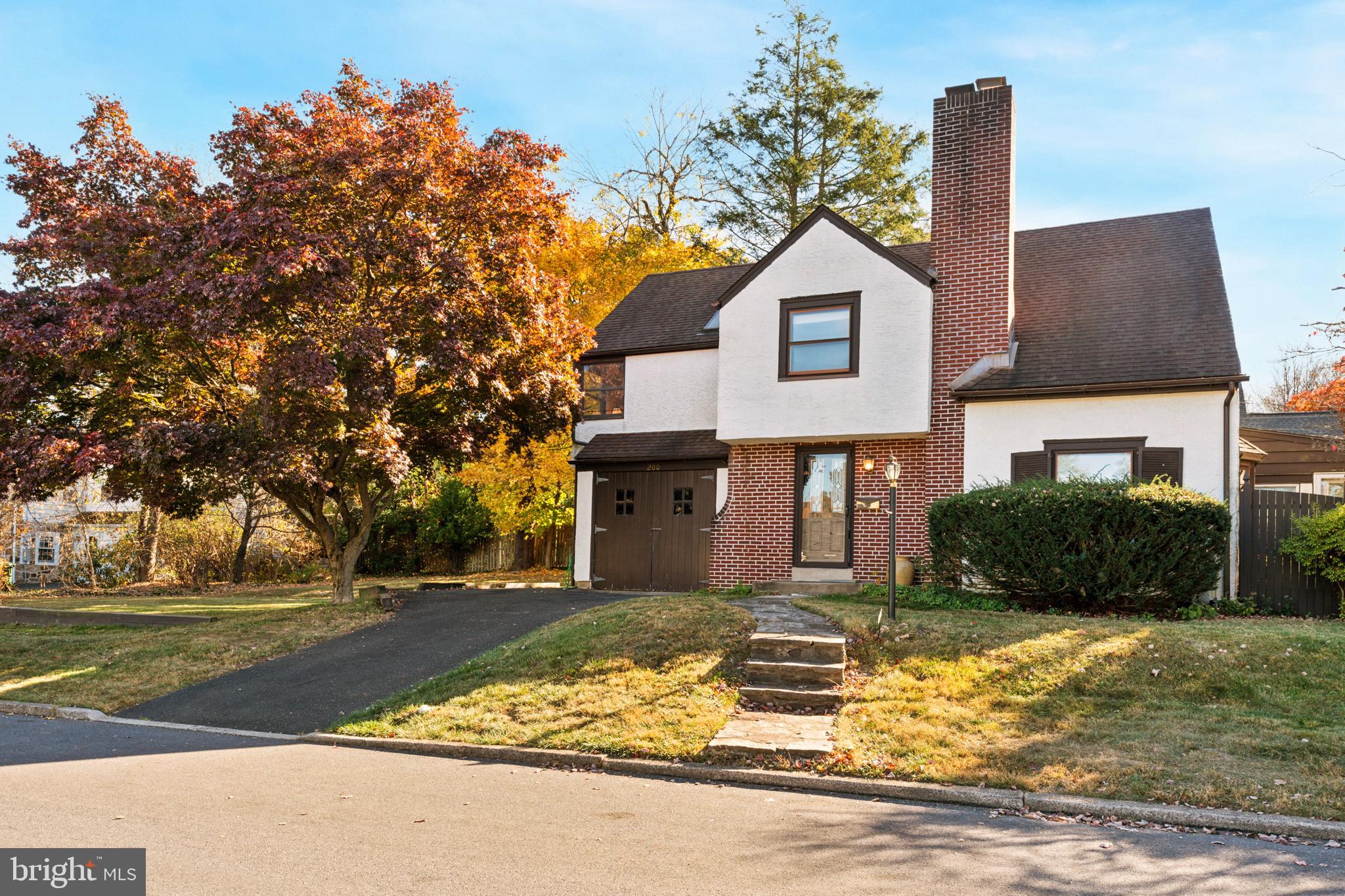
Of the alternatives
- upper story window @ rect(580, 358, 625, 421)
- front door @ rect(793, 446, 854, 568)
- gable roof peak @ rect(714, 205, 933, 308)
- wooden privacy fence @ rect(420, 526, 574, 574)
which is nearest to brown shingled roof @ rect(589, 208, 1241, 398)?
upper story window @ rect(580, 358, 625, 421)

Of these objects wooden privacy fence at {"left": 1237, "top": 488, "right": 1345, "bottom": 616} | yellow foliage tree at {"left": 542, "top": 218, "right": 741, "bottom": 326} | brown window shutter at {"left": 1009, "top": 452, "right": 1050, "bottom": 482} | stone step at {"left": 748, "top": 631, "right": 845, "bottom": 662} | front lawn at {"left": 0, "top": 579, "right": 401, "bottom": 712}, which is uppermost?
yellow foliage tree at {"left": 542, "top": 218, "right": 741, "bottom": 326}

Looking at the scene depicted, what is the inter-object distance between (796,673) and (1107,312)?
9885 millimetres

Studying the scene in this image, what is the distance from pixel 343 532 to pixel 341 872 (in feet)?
80.4

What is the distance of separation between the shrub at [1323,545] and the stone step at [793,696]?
27.1 feet

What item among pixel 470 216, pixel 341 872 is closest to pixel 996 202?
pixel 470 216

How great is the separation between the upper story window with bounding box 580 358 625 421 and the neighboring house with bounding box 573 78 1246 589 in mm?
1495

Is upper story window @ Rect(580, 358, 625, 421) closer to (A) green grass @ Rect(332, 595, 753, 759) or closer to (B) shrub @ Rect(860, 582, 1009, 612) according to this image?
(B) shrub @ Rect(860, 582, 1009, 612)

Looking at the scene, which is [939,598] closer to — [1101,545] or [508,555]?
[1101,545]

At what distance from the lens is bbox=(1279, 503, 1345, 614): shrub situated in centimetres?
1311

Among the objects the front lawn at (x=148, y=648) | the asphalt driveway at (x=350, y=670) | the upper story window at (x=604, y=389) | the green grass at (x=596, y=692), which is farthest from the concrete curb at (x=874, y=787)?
the upper story window at (x=604, y=389)

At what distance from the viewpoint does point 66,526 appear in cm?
2447

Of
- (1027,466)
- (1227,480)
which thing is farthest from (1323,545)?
(1027,466)

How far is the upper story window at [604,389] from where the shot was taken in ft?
65.0

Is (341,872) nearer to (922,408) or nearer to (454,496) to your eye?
(922,408)
